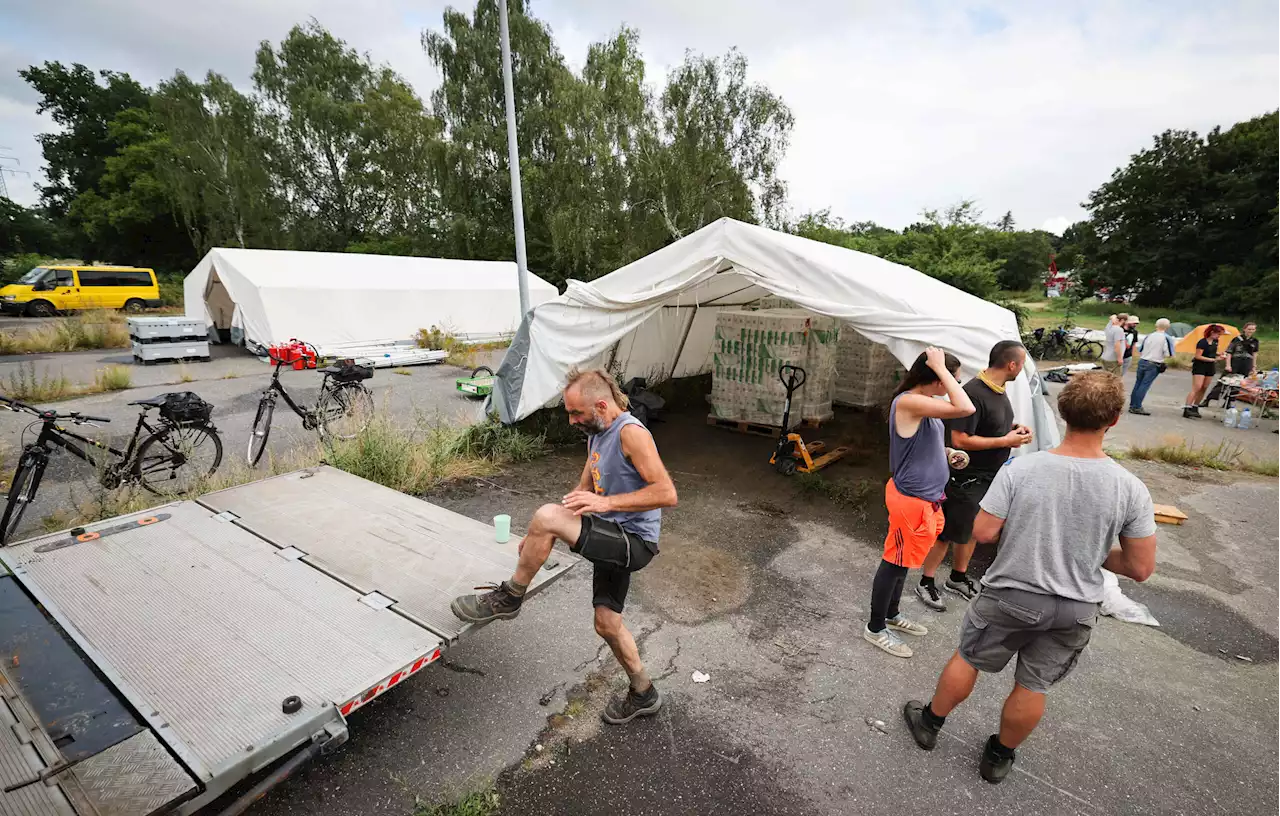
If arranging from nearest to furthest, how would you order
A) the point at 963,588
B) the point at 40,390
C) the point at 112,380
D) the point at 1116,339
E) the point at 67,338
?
the point at 963,588 < the point at 40,390 < the point at 112,380 < the point at 1116,339 < the point at 67,338

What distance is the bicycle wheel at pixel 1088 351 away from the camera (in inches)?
664

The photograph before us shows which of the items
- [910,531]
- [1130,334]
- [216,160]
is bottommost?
[910,531]

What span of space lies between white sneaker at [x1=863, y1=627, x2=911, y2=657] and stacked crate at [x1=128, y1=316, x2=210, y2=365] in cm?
1477

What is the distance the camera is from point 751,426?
287 inches

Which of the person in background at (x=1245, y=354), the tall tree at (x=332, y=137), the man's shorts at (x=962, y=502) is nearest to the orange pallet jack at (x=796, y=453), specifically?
the man's shorts at (x=962, y=502)

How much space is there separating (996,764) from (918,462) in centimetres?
137

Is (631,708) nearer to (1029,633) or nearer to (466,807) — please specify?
(466,807)

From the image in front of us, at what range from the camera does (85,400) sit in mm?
8562

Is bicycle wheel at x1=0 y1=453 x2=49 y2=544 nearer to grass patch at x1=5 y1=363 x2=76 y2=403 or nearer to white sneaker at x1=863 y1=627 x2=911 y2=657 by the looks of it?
white sneaker at x1=863 y1=627 x2=911 y2=657

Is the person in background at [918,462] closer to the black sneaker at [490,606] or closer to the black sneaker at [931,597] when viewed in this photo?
the black sneaker at [931,597]

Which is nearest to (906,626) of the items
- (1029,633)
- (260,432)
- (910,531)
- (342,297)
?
(910,531)

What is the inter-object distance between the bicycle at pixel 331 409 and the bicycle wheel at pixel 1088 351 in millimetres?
19727

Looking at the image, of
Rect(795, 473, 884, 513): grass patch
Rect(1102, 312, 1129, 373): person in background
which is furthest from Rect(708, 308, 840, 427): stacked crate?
Rect(1102, 312, 1129, 373): person in background

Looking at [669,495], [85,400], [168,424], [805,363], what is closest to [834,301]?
[805,363]
